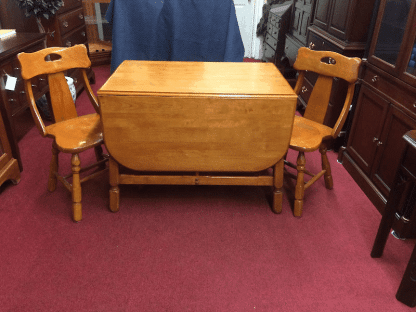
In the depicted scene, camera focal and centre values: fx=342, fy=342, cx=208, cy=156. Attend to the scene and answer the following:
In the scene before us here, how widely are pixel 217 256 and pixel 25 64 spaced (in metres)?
1.35

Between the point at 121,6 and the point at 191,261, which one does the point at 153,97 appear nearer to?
the point at 191,261

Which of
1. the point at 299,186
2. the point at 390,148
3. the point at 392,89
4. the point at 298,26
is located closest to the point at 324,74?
the point at 392,89

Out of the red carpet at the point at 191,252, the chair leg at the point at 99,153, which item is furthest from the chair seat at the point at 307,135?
the chair leg at the point at 99,153

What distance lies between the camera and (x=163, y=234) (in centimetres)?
174

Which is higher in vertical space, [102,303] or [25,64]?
[25,64]

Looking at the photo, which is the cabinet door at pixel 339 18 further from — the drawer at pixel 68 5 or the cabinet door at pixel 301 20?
the drawer at pixel 68 5

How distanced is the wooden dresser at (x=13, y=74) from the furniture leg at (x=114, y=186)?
0.78m

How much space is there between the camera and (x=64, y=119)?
6.57 ft

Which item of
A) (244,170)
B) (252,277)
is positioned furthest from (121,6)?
(252,277)

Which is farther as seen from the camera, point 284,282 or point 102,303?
point 284,282

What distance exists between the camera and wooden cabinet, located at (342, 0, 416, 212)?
5.55ft

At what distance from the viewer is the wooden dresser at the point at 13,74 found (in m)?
2.03

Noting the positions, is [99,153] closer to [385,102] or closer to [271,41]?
[385,102]

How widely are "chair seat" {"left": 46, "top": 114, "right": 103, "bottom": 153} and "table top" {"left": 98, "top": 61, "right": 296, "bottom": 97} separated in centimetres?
30
